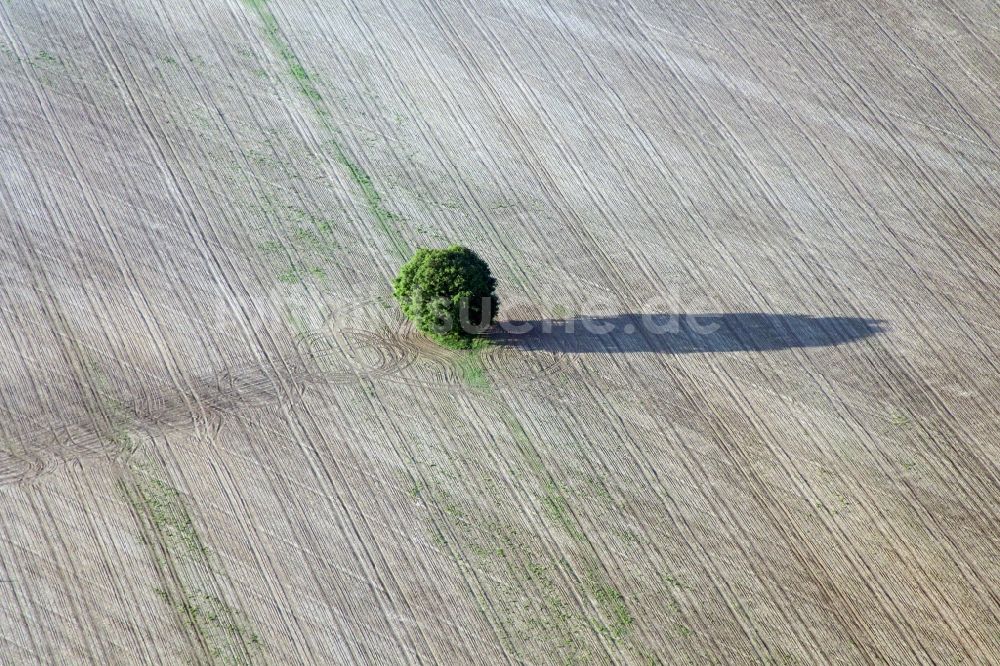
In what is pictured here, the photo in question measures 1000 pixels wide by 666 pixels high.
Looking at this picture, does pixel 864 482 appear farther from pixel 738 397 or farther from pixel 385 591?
pixel 385 591

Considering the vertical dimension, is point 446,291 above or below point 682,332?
below

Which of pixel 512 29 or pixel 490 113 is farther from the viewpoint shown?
pixel 512 29

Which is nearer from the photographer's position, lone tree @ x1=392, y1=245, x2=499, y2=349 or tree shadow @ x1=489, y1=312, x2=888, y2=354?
lone tree @ x1=392, y1=245, x2=499, y2=349

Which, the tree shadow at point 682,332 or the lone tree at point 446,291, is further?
the tree shadow at point 682,332

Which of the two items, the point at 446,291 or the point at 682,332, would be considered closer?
the point at 446,291

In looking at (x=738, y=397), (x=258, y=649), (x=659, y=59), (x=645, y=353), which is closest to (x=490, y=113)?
(x=659, y=59)
